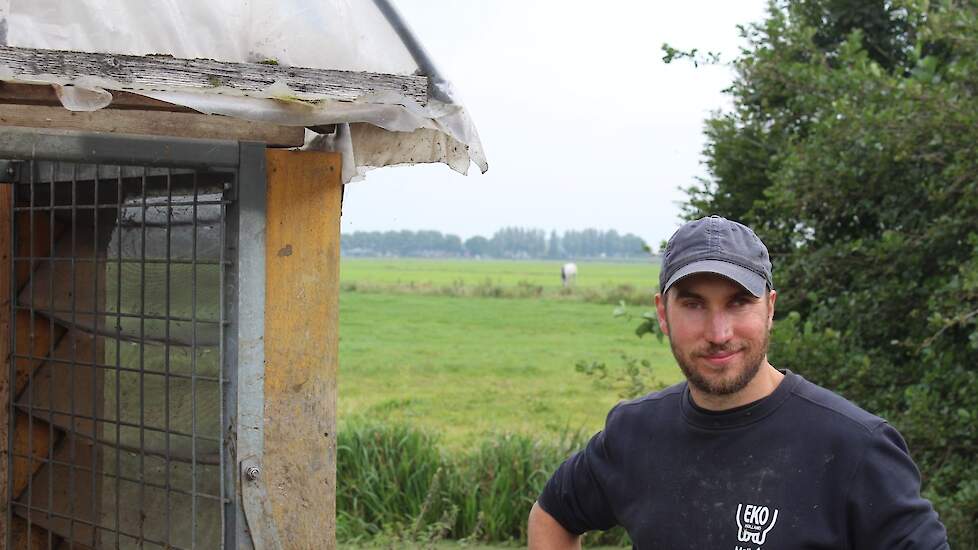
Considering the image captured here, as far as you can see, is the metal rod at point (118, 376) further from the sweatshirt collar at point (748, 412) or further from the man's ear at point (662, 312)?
the sweatshirt collar at point (748, 412)

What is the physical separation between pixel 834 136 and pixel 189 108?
12.9 ft

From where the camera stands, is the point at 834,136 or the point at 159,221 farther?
the point at 834,136

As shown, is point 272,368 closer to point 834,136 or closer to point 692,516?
point 692,516

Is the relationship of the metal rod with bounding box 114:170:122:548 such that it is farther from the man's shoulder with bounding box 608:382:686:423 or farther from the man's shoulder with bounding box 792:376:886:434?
the man's shoulder with bounding box 792:376:886:434

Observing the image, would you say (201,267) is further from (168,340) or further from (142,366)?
(142,366)

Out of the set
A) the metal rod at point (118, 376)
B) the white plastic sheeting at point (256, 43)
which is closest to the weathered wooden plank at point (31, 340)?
the metal rod at point (118, 376)

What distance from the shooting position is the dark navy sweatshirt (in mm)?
1933

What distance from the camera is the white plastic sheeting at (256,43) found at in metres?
2.90

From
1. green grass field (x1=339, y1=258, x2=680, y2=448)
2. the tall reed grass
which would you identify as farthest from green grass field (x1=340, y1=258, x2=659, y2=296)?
the tall reed grass

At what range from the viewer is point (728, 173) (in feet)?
23.8

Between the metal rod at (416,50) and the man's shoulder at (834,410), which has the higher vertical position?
the metal rod at (416,50)

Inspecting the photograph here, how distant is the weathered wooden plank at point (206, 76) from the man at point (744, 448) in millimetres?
1127

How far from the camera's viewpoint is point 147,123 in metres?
3.07

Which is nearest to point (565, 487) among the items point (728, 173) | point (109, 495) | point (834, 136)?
point (109, 495)
